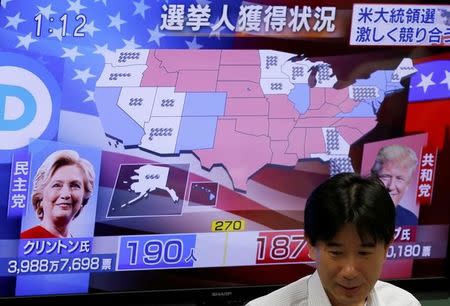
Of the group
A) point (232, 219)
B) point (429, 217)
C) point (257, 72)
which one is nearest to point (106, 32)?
point (257, 72)

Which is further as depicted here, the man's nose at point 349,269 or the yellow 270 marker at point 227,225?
the yellow 270 marker at point 227,225

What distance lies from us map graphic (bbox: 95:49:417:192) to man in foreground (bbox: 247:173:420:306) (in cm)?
84

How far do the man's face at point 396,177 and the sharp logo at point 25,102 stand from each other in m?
1.02

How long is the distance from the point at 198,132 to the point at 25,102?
0.49 meters

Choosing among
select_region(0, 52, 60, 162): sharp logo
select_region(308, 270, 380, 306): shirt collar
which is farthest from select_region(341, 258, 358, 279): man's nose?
select_region(0, 52, 60, 162): sharp logo

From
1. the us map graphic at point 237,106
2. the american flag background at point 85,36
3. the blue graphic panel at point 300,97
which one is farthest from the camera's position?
the blue graphic panel at point 300,97

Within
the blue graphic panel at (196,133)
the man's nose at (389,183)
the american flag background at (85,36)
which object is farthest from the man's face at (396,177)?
the american flag background at (85,36)

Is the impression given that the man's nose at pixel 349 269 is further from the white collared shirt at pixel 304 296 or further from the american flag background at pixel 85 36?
the american flag background at pixel 85 36

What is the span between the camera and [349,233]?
1.75m

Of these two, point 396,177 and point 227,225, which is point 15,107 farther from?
point 396,177

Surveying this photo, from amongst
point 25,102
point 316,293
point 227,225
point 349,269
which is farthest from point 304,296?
point 25,102

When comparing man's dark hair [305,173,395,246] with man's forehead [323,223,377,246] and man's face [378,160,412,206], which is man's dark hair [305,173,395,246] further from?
man's face [378,160,412,206]

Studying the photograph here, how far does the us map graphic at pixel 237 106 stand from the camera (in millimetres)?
2539

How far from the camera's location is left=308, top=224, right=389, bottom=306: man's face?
1.76 meters
